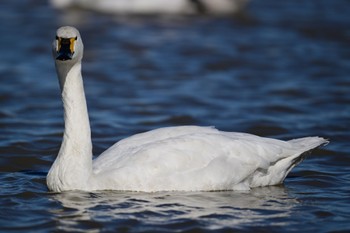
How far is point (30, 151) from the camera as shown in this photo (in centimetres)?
1041

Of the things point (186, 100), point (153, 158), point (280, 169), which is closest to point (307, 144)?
point (280, 169)

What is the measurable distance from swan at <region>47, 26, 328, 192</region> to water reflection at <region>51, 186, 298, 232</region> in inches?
3.6

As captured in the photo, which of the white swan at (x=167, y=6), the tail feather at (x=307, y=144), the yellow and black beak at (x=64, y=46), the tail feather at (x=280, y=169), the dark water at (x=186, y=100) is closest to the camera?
the dark water at (x=186, y=100)

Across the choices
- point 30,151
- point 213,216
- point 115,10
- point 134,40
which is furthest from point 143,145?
point 115,10

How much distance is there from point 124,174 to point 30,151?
2.53m

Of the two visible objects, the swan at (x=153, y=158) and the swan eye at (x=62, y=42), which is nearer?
the swan eye at (x=62, y=42)

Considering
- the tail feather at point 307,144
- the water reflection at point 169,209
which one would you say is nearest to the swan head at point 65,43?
the water reflection at point 169,209

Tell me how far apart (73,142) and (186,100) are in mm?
5067

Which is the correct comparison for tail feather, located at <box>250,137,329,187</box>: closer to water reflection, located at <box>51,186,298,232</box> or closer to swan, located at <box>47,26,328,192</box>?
swan, located at <box>47,26,328,192</box>

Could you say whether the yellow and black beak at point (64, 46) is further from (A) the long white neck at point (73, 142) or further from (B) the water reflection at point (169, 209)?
(B) the water reflection at point (169, 209)

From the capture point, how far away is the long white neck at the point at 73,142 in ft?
27.2

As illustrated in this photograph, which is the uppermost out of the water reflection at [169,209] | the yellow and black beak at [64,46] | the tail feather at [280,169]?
the yellow and black beak at [64,46]

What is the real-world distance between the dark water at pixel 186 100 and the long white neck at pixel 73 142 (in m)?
0.16

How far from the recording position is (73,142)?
8477 millimetres
